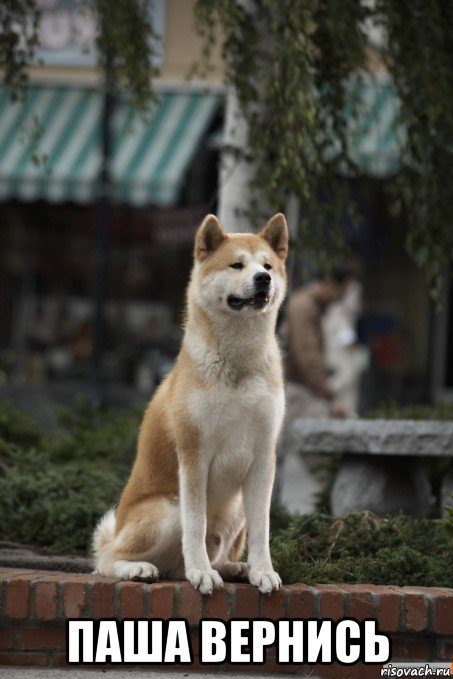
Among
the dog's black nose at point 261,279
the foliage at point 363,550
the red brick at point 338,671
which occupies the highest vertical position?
the dog's black nose at point 261,279

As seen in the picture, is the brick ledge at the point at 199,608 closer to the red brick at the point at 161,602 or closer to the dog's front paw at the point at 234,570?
the red brick at the point at 161,602

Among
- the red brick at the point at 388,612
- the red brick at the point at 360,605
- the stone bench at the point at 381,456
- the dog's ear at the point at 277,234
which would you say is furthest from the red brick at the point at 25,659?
the stone bench at the point at 381,456

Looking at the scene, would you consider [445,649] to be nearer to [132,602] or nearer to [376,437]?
[132,602]

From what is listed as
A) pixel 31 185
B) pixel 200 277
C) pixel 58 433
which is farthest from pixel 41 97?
pixel 200 277

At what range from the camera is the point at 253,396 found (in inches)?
159

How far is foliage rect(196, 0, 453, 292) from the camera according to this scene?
218 inches

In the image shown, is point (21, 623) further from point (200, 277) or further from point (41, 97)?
point (41, 97)

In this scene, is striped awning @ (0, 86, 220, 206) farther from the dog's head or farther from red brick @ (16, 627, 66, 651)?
red brick @ (16, 627, 66, 651)

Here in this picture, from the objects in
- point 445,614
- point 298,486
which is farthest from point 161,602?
point 298,486

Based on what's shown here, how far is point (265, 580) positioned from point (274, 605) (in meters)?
0.11

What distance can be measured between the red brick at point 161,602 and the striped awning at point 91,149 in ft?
29.2

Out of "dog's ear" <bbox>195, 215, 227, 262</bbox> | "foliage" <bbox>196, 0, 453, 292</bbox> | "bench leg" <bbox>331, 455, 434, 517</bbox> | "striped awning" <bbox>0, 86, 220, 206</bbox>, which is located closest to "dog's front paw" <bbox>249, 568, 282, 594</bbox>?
"dog's ear" <bbox>195, 215, 227, 262</bbox>

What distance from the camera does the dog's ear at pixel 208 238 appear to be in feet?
13.5

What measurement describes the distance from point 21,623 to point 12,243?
435 inches
